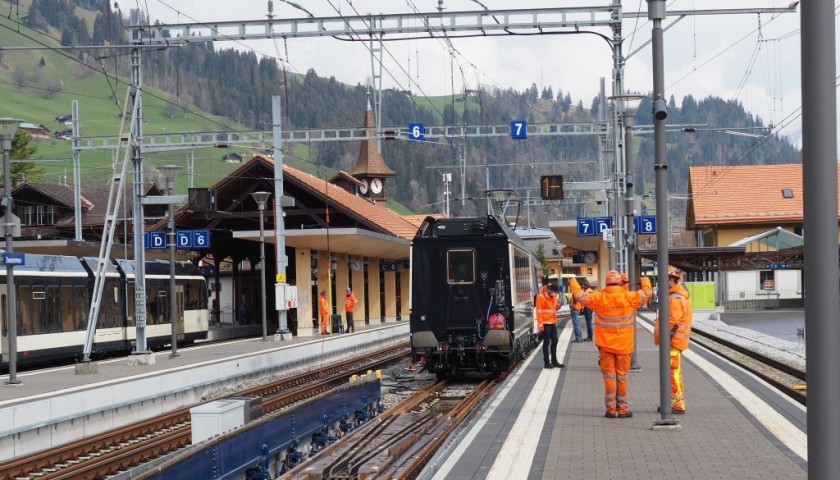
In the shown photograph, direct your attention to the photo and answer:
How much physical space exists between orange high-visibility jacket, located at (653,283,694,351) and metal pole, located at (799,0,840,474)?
842 cm

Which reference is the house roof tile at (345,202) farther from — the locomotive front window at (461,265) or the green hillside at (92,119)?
the green hillside at (92,119)

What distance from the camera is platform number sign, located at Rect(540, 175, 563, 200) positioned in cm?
2934

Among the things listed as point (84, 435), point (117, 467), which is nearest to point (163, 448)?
point (117, 467)

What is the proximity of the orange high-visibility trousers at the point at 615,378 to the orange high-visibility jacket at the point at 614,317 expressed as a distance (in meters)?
0.09

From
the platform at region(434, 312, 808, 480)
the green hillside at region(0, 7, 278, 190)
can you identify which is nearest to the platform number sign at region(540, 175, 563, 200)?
the platform at region(434, 312, 808, 480)

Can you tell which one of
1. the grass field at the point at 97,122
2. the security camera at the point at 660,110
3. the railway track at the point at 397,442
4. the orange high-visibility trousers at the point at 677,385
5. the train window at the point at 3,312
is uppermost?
the grass field at the point at 97,122

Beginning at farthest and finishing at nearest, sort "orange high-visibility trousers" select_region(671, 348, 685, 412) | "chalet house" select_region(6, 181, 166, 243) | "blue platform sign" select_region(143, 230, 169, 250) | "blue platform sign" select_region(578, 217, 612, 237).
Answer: "chalet house" select_region(6, 181, 166, 243), "blue platform sign" select_region(143, 230, 169, 250), "blue platform sign" select_region(578, 217, 612, 237), "orange high-visibility trousers" select_region(671, 348, 685, 412)

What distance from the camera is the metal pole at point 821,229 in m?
4.32

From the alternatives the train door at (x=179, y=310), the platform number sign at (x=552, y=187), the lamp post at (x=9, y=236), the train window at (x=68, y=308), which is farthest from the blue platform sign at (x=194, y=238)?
the lamp post at (x=9, y=236)

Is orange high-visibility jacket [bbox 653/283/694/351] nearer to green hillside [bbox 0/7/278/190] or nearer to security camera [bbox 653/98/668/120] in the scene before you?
security camera [bbox 653/98/668/120]

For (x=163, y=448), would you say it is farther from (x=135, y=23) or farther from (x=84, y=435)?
(x=135, y=23)

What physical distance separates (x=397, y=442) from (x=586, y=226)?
21546 millimetres

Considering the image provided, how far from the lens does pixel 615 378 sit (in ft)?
41.4

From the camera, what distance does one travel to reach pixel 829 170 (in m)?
4.42
